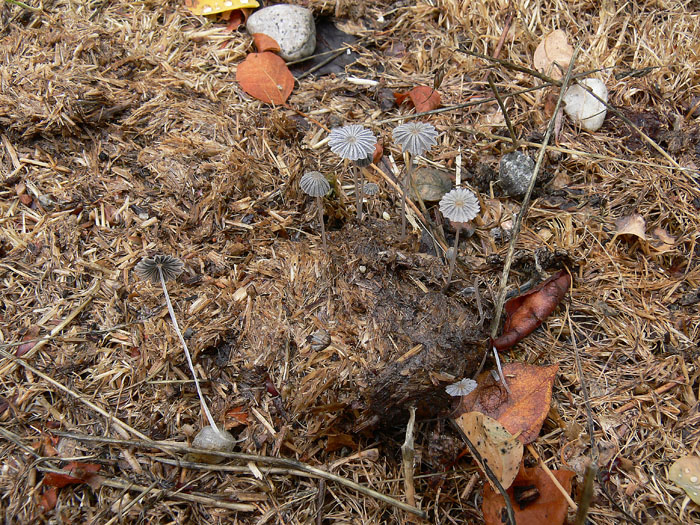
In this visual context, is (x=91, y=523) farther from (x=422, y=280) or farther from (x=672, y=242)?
(x=672, y=242)

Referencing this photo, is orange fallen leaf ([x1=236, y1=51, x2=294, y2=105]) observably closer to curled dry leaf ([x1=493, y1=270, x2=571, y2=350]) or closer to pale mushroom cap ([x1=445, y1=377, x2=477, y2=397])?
curled dry leaf ([x1=493, y1=270, x2=571, y2=350])

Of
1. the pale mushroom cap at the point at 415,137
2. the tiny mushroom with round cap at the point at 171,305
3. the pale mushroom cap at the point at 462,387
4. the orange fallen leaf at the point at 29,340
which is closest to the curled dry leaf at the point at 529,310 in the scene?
the pale mushroom cap at the point at 462,387

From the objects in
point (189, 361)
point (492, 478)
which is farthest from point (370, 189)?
point (492, 478)

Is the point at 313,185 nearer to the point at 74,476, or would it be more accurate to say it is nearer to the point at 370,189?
the point at 370,189

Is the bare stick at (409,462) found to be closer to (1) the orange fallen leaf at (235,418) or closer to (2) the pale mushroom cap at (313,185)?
(1) the orange fallen leaf at (235,418)

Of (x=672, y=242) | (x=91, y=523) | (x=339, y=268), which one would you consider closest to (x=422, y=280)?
(x=339, y=268)
